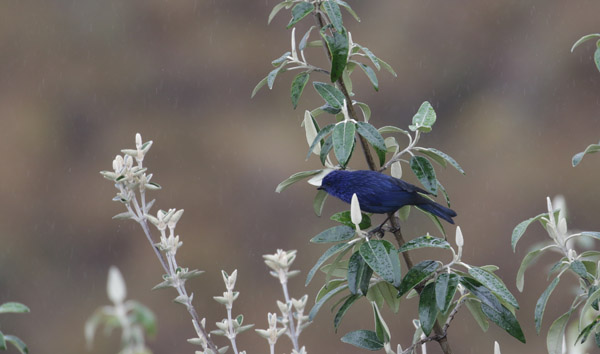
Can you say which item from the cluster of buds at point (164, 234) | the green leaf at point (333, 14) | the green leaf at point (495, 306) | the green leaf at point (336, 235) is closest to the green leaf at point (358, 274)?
the green leaf at point (336, 235)

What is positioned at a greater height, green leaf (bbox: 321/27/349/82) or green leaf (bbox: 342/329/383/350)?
green leaf (bbox: 321/27/349/82)

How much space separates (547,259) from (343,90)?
142 inches

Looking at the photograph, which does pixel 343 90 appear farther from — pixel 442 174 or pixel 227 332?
pixel 442 174

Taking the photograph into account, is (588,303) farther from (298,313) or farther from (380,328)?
(298,313)

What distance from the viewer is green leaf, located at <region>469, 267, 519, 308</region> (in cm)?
99

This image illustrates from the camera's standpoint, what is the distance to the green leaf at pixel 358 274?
1025mm

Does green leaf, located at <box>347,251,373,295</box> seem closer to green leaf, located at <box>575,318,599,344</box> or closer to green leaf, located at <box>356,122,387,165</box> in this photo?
green leaf, located at <box>356,122,387,165</box>

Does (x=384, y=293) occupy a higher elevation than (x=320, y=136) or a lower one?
lower

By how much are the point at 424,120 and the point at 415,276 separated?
0.93 feet

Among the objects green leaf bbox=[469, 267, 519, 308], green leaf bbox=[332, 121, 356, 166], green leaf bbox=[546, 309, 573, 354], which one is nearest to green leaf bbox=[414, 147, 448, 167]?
green leaf bbox=[332, 121, 356, 166]

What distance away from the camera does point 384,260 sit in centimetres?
99


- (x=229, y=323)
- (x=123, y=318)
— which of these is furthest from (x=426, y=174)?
(x=123, y=318)

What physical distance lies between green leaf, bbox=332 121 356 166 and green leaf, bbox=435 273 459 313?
0.78 feet

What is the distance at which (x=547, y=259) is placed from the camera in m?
4.41
